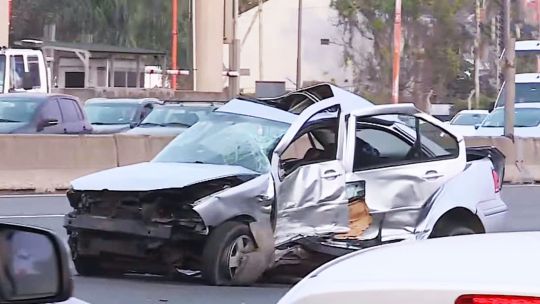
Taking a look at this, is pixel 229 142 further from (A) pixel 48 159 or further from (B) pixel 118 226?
(A) pixel 48 159

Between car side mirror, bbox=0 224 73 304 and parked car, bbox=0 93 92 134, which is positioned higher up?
car side mirror, bbox=0 224 73 304

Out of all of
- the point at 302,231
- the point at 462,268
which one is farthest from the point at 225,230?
the point at 462,268

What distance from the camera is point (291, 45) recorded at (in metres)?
75.1

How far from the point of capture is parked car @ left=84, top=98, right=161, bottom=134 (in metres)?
25.5

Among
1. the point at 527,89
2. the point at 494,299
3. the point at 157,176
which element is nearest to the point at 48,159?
the point at 157,176

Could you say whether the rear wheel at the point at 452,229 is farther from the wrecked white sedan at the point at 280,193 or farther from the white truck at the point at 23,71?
the white truck at the point at 23,71

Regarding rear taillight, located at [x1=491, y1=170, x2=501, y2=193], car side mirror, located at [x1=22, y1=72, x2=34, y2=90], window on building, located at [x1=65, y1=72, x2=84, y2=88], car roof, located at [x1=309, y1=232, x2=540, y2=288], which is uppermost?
car roof, located at [x1=309, y1=232, x2=540, y2=288]

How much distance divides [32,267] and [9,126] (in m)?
18.3

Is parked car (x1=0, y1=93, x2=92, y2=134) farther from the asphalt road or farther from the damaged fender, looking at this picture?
the damaged fender

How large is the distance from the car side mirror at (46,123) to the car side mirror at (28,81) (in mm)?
7665

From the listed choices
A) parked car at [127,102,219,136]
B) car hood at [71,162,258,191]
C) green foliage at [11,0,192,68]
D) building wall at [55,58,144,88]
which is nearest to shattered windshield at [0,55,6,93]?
parked car at [127,102,219,136]

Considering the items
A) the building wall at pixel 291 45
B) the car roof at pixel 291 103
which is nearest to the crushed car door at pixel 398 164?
the car roof at pixel 291 103

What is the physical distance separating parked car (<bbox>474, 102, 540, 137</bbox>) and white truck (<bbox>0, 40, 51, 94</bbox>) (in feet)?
35.6

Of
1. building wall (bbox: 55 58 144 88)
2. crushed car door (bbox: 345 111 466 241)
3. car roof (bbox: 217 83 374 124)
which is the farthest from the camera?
building wall (bbox: 55 58 144 88)
